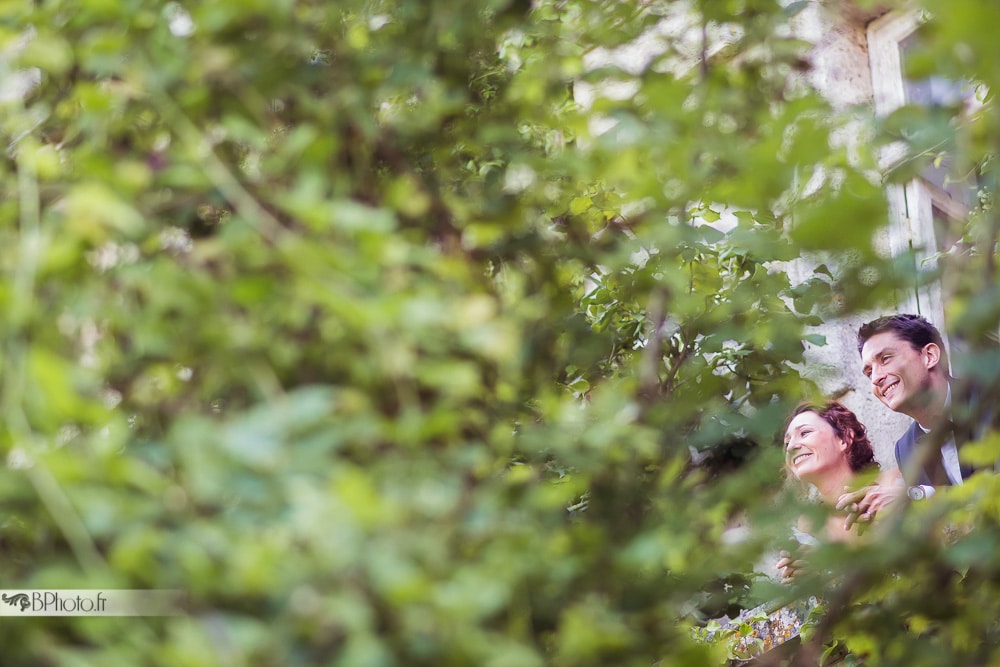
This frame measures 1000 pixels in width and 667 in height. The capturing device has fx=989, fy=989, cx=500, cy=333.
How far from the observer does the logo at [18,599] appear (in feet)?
2.16

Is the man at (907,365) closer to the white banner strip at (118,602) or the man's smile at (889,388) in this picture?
the man's smile at (889,388)

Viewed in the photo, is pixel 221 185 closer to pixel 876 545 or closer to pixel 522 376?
pixel 522 376

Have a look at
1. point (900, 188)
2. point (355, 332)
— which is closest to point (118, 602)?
point (355, 332)

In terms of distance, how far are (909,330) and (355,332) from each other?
7.20 feet

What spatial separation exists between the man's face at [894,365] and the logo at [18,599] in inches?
87.8

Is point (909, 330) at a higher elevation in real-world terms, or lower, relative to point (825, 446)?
higher

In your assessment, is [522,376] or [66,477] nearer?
[66,477]

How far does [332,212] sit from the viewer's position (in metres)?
0.63

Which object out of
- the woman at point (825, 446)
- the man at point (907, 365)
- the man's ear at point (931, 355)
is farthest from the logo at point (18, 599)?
the man's ear at point (931, 355)

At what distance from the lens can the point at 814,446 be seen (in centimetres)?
265

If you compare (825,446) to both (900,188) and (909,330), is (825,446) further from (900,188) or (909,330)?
(900,188)

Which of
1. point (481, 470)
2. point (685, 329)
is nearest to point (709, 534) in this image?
point (481, 470)

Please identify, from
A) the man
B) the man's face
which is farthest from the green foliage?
the man's face

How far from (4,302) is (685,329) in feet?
3.26
